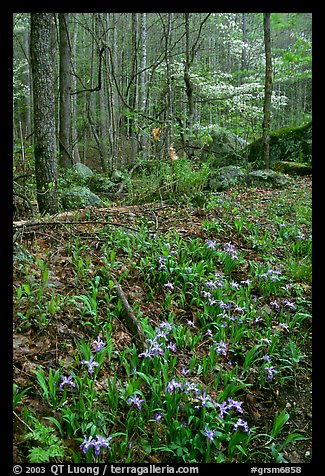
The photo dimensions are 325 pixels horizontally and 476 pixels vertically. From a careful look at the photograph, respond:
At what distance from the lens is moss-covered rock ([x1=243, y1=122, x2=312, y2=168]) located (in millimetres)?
11397

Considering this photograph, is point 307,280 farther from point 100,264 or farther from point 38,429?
point 38,429

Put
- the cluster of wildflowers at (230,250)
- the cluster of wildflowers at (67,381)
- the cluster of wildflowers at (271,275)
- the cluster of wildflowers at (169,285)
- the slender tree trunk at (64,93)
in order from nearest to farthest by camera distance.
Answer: the cluster of wildflowers at (67,381)
the cluster of wildflowers at (169,285)
the cluster of wildflowers at (271,275)
the cluster of wildflowers at (230,250)
the slender tree trunk at (64,93)

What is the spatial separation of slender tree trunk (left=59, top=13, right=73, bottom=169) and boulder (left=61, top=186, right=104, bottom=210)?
12.3 feet

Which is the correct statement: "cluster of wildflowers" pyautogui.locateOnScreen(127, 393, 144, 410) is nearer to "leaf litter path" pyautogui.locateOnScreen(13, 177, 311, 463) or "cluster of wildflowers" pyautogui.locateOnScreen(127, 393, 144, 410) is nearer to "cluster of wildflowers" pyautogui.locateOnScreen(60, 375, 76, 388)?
"cluster of wildflowers" pyautogui.locateOnScreen(60, 375, 76, 388)

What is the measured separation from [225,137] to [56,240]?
31.1ft

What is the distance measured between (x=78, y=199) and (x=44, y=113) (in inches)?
50.8

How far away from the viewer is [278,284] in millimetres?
3977

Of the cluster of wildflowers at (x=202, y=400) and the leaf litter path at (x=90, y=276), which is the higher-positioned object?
the leaf litter path at (x=90, y=276)

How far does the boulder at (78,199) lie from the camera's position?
5.44 metres

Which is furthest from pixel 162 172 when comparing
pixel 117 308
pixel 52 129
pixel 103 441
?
pixel 103 441

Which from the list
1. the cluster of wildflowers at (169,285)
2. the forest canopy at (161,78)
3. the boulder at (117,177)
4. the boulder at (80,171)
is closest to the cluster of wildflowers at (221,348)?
the cluster of wildflowers at (169,285)

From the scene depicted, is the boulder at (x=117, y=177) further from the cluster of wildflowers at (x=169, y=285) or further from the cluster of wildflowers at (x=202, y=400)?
the cluster of wildflowers at (x=202, y=400)

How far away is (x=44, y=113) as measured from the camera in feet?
16.0

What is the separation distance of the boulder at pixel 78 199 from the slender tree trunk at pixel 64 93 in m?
3.76
